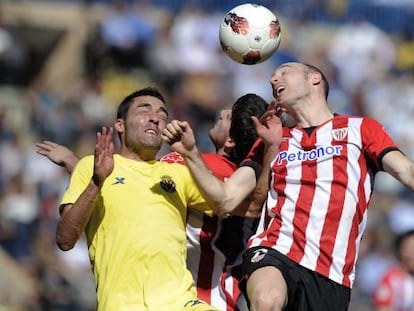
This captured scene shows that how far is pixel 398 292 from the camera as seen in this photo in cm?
1171

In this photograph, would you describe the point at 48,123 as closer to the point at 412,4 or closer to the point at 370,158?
the point at 412,4

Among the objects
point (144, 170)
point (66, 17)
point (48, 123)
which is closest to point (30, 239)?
point (48, 123)

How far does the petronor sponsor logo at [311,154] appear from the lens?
27.4 feet

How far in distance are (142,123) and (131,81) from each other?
33.8ft

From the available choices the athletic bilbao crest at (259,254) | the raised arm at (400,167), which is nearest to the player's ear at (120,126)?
the athletic bilbao crest at (259,254)

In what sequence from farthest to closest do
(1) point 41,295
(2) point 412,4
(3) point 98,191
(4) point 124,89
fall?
(2) point 412,4 → (4) point 124,89 → (1) point 41,295 → (3) point 98,191

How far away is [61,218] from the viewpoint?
8297 millimetres

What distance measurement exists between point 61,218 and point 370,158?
2.03 metres

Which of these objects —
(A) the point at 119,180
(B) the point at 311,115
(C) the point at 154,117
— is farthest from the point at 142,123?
(B) the point at 311,115

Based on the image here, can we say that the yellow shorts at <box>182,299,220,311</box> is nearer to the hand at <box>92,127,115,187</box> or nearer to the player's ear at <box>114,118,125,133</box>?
the hand at <box>92,127,115,187</box>

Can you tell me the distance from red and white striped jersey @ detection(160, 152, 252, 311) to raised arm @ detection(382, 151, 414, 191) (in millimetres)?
1254

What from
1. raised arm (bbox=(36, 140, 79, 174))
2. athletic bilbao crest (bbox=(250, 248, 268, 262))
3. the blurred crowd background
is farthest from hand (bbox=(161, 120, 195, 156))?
the blurred crowd background

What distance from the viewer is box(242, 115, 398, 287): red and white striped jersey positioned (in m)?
8.24

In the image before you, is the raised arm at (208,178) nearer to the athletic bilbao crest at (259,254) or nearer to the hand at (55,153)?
the athletic bilbao crest at (259,254)
